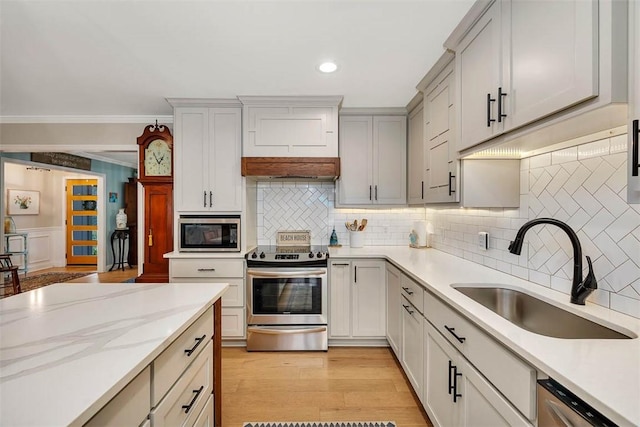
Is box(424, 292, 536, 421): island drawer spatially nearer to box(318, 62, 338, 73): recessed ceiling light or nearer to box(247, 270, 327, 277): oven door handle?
box(247, 270, 327, 277): oven door handle

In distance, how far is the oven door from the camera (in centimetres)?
295

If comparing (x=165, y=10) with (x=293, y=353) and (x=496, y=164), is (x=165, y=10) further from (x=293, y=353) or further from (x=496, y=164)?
(x=293, y=353)

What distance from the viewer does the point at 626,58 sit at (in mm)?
930

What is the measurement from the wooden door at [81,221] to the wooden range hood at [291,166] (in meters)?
6.36

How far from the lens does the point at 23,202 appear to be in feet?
21.6

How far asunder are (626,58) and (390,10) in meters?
1.13

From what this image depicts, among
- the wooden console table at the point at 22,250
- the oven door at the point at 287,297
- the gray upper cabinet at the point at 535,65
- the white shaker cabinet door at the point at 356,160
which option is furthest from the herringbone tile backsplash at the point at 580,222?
the wooden console table at the point at 22,250

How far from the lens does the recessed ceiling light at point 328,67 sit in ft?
7.49

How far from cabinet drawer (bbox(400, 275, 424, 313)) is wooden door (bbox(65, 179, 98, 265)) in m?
7.65

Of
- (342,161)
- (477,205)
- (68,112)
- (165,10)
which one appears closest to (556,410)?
(477,205)

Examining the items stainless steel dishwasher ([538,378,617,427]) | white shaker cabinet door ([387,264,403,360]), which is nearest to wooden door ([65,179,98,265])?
white shaker cabinet door ([387,264,403,360])

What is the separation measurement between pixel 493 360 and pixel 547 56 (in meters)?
1.16

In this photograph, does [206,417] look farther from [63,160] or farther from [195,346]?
[63,160]

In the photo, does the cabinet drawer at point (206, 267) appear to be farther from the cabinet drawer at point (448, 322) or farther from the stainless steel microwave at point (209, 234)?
the cabinet drawer at point (448, 322)
